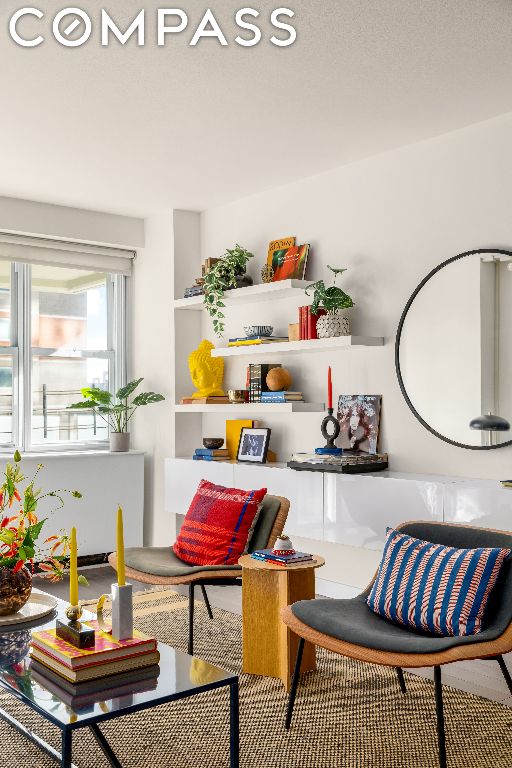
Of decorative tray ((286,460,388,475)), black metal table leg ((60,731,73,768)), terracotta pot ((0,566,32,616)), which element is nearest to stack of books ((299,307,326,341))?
decorative tray ((286,460,388,475))

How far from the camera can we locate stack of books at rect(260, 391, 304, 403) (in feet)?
15.2

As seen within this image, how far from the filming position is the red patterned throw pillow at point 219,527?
11.8 feet

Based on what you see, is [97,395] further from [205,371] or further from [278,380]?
[278,380]

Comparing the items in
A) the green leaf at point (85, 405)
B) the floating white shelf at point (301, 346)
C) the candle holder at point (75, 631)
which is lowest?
the candle holder at point (75, 631)

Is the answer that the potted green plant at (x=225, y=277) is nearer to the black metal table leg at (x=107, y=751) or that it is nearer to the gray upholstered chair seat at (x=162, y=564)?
the gray upholstered chair seat at (x=162, y=564)

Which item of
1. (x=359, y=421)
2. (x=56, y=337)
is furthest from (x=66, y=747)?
(x=56, y=337)

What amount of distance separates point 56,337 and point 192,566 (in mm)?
2617

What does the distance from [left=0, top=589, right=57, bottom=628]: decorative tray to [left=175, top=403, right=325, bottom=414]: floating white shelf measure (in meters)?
2.02

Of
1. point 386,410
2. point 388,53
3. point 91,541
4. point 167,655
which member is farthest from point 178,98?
point 91,541

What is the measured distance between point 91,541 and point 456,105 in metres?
3.54

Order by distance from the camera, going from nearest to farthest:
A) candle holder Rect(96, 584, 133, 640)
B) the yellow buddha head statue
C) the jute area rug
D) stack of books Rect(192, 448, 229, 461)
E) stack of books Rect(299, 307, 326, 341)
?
candle holder Rect(96, 584, 133, 640) → the jute area rug → stack of books Rect(299, 307, 326, 341) → stack of books Rect(192, 448, 229, 461) → the yellow buddha head statue

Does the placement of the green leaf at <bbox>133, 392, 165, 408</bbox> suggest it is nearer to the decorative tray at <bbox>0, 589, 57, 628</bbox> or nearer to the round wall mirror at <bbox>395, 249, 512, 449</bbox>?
the round wall mirror at <bbox>395, 249, 512, 449</bbox>

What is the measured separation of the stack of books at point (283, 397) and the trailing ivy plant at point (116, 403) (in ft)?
3.45

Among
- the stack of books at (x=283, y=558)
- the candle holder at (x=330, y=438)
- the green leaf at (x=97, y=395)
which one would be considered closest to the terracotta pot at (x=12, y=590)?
the stack of books at (x=283, y=558)
